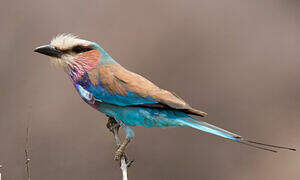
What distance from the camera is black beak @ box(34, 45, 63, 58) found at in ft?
4.11

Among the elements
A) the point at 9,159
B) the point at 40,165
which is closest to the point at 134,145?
the point at 40,165

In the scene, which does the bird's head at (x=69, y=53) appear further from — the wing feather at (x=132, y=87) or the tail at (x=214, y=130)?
the tail at (x=214, y=130)

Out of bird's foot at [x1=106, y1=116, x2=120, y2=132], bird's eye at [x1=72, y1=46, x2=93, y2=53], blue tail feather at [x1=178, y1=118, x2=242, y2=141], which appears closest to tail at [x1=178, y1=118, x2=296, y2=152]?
blue tail feather at [x1=178, y1=118, x2=242, y2=141]

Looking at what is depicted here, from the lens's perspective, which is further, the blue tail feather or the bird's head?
the bird's head

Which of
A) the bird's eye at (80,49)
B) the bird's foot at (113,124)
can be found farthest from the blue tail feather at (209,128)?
the bird's eye at (80,49)

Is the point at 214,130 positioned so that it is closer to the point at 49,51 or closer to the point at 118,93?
the point at 118,93

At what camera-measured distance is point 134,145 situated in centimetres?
198

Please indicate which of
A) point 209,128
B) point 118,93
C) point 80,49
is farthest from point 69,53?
point 209,128

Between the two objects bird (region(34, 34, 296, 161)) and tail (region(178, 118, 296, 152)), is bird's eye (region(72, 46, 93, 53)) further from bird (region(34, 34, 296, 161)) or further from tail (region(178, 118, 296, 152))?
tail (region(178, 118, 296, 152))

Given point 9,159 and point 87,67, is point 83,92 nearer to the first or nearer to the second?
point 87,67

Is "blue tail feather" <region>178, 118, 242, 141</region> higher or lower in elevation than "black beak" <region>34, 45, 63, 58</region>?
lower

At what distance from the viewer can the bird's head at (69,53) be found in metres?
1.25

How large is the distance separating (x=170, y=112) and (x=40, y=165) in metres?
0.95

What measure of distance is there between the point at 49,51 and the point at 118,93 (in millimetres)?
227
